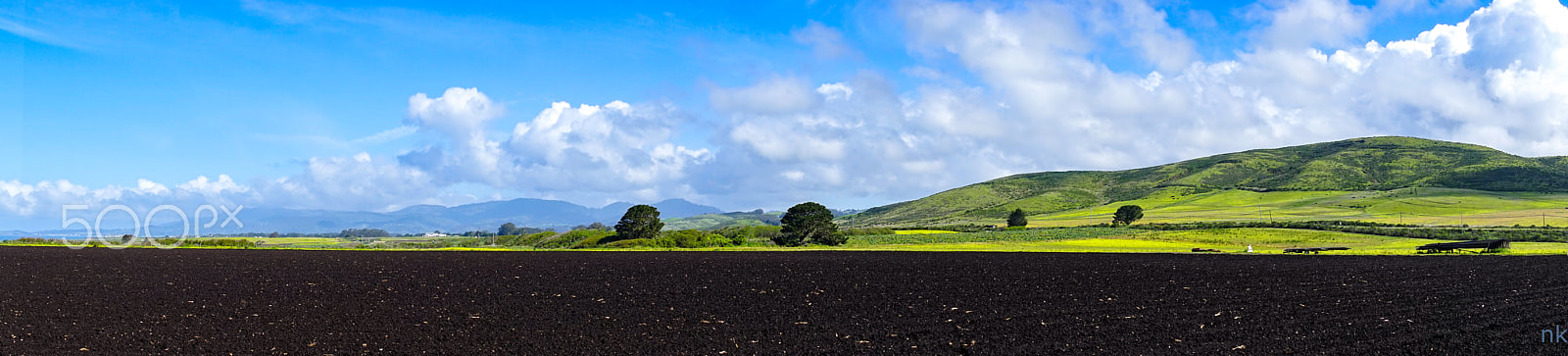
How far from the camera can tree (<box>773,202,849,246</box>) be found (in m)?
Result: 67.8

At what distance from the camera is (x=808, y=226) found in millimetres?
68062

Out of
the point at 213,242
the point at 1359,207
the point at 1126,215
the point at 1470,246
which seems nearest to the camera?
the point at 1470,246

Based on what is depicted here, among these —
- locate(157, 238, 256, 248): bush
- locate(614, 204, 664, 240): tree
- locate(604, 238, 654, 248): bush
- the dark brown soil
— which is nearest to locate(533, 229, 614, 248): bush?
locate(614, 204, 664, 240): tree

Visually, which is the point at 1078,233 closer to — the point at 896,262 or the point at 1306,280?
the point at 896,262

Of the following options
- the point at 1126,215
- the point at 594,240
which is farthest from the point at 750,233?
the point at 1126,215

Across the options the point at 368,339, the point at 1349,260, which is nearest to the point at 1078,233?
the point at 1349,260

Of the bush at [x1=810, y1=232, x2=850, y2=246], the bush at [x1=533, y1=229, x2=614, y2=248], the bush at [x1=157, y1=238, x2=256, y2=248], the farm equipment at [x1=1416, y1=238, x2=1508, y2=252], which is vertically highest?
the bush at [x1=157, y1=238, x2=256, y2=248]

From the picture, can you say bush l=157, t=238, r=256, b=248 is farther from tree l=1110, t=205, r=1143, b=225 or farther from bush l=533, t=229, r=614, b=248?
tree l=1110, t=205, r=1143, b=225

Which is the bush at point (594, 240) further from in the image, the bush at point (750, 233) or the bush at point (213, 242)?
the bush at point (213, 242)

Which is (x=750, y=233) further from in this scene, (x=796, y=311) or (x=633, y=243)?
(x=796, y=311)

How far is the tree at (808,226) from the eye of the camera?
67812mm

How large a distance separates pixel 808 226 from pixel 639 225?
13.1m

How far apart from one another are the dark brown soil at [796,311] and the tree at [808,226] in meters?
38.1

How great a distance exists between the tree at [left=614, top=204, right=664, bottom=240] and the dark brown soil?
4056 cm
